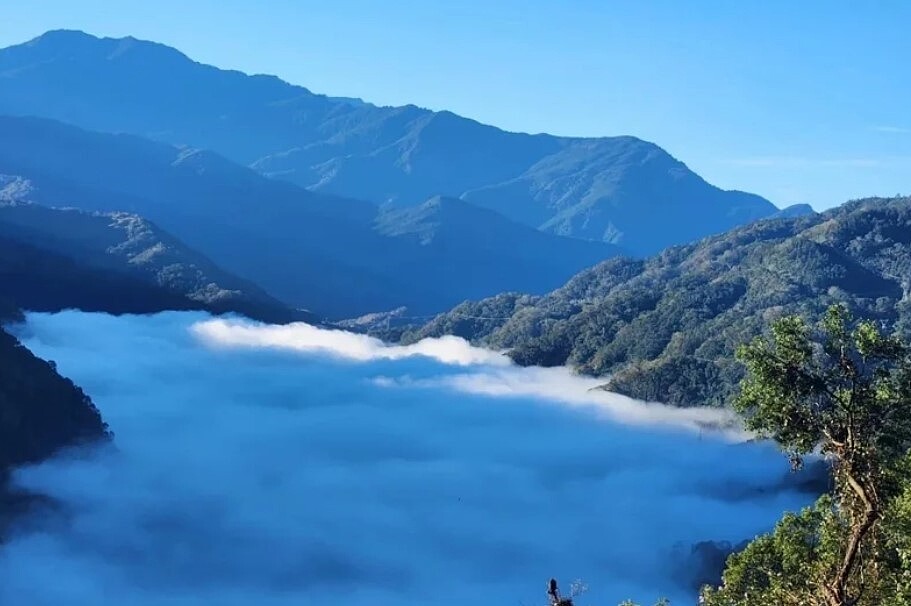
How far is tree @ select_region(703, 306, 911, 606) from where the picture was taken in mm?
27406

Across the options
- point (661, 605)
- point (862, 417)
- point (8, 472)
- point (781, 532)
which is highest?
point (8, 472)

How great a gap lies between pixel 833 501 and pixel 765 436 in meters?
3.48

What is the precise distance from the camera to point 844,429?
93.7 ft

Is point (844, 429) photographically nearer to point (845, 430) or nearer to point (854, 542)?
point (845, 430)

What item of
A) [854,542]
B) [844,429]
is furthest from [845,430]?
[854,542]

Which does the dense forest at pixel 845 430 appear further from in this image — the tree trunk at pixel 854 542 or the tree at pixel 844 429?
the tree trunk at pixel 854 542

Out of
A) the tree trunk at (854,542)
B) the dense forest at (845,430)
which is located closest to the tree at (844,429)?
the dense forest at (845,430)

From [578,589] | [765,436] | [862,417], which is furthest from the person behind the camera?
[765,436]

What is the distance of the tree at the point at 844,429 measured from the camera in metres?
27.4

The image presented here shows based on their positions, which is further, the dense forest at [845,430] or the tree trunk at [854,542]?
the dense forest at [845,430]

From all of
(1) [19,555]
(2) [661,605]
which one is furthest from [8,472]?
(2) [661,605]

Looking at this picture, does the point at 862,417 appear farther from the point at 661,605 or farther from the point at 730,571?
the point at 661,605

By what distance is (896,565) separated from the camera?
29.2 meters

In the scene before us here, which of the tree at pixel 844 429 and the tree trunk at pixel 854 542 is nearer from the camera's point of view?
the tree trunk at pixel 854 542
